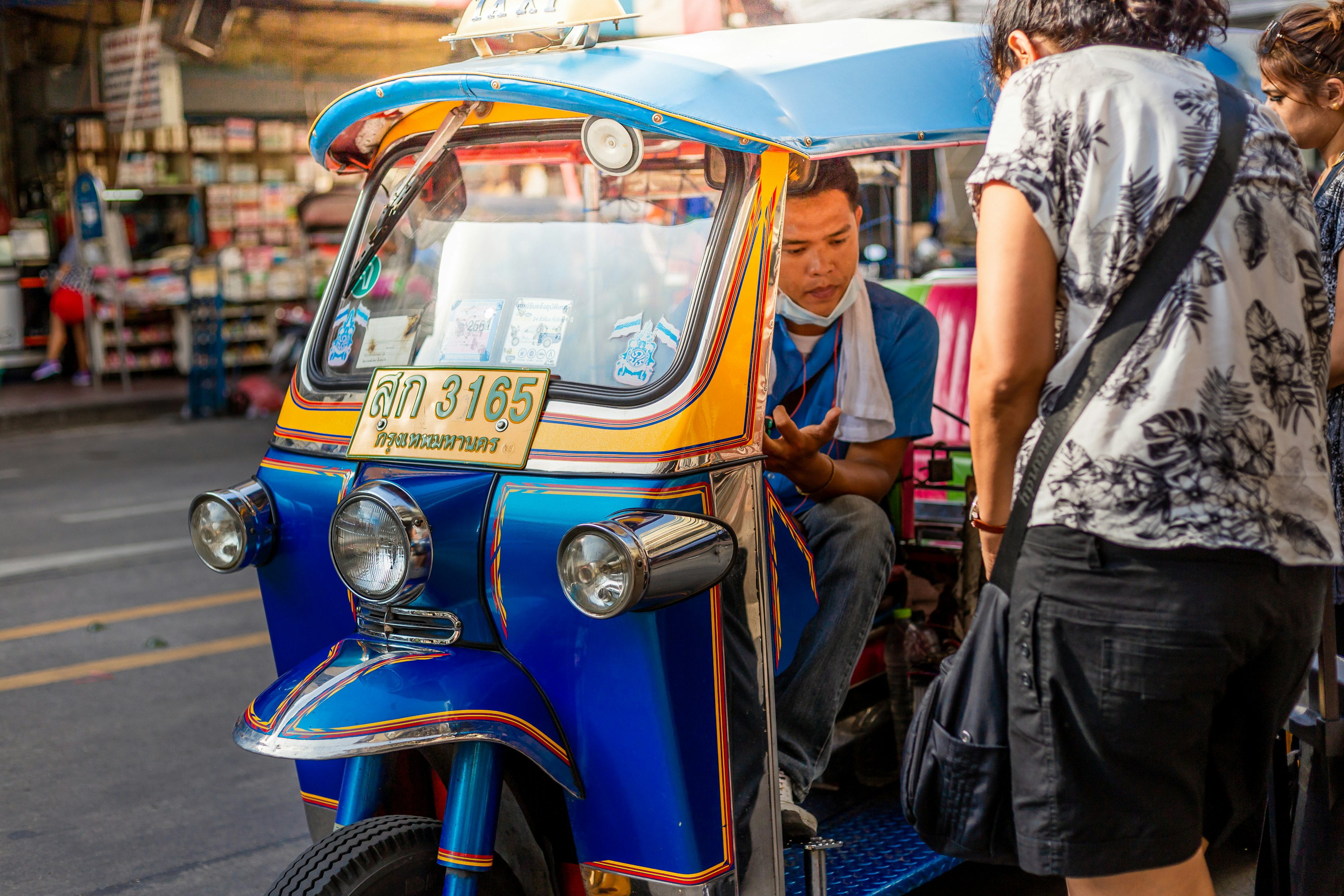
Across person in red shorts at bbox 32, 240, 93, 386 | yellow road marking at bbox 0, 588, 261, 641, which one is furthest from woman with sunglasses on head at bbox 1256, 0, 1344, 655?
person in red shorts at bbox 32, 240, 93, 386

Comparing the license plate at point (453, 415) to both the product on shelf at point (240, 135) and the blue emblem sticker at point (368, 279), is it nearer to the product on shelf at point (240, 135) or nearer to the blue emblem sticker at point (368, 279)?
the blue emblem sticker at point (368, 279)

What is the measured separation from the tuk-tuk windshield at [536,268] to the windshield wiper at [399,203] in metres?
0.01

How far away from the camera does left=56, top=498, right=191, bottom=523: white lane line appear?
7852 millimetres

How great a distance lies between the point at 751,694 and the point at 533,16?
1.37 meters

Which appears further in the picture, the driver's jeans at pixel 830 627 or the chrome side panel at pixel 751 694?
the driver's jeans at pixel 830 627

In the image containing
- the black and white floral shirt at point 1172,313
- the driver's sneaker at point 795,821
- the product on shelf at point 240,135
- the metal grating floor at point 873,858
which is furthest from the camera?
the product on shelf at point 240,135

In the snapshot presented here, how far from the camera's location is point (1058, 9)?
1.84 metres

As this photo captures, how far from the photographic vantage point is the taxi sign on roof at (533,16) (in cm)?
245

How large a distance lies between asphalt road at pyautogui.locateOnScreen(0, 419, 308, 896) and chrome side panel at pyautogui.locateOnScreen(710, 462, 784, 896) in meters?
1.73

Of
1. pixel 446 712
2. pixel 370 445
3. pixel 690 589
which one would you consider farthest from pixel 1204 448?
pixel 370 445

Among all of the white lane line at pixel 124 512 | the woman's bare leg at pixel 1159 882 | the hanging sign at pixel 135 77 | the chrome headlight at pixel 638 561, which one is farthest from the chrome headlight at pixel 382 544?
the hanging sign at pixel 135 77

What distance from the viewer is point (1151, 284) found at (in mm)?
1701

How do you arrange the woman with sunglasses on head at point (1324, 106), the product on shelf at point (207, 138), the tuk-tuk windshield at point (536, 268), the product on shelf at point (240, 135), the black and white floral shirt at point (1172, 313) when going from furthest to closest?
the product on shelf at point (240, 135), the product on shelf at point (207, 138), the woman with sunglasses on head at point (1324, 106), the tuk-tuk windshield at point (536, 268), the black and white floral shirt at point (1172, 313)

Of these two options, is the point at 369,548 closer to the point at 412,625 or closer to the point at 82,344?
the point at 412,625
